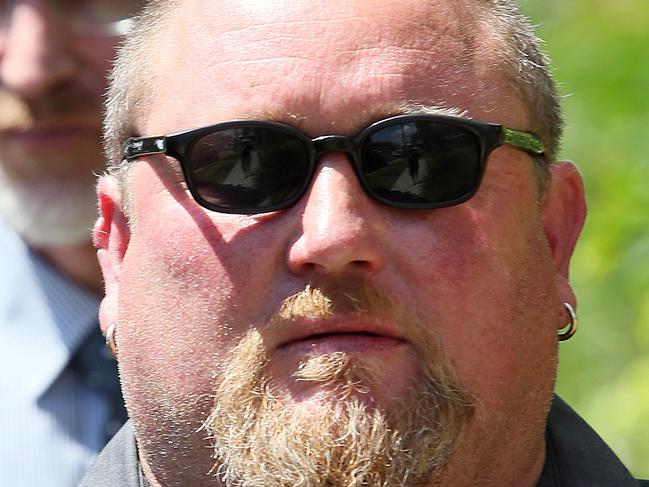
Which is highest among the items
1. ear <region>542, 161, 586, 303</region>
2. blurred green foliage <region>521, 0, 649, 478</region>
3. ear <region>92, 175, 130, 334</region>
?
ear <region>92, 175, 130, 334</region>

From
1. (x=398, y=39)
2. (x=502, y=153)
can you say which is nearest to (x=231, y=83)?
(x=398, y=39)

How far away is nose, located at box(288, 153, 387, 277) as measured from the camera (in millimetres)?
2139


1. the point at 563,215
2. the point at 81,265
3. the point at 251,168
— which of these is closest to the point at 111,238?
the point at 251,168

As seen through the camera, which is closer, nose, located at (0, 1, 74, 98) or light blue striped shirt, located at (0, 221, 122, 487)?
light blue striped shirt, located at (0, 221, 122, 487)

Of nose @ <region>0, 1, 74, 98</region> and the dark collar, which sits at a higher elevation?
nose @ <region>0, 1, 74, 98</region>

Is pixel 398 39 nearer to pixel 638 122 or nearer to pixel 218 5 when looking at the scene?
pixel 218 5

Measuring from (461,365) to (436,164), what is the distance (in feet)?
1.13

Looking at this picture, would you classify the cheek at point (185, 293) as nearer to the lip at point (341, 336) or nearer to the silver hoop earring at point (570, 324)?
the lip at point (341, 336)

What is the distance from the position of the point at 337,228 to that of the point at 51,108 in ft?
5.90

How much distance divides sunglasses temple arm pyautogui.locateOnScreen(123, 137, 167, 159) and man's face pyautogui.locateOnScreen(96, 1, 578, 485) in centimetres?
2

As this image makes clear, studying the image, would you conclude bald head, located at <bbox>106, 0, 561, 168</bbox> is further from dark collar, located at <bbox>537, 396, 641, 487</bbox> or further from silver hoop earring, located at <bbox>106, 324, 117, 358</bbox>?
dark collar, located at <bbox>537, 396, 641, 487</bbox>

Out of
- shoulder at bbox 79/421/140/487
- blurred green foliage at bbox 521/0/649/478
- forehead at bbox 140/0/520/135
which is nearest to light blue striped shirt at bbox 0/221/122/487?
shoulder at bbox 79/421/140/487

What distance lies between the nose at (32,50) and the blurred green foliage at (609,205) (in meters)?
1.41

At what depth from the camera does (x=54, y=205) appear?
3.69 meters
